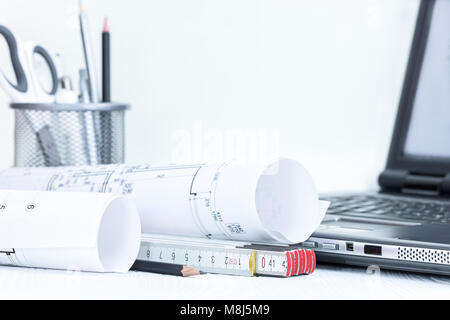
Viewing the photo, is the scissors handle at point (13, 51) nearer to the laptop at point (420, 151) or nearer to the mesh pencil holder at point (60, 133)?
the mesh pencil holder at point (60, 133)

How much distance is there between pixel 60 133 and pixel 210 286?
13.9 inches

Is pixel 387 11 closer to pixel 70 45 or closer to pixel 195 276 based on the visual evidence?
pixel 70 45

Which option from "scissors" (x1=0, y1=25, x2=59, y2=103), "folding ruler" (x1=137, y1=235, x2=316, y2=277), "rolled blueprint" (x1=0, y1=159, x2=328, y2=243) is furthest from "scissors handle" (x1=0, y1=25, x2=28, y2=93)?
"folding ruler" (x1=137, y1=235, x2=316, y2=277)

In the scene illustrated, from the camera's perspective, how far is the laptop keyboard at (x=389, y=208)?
70cm

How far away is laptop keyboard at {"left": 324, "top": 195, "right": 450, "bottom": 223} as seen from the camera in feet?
2.29

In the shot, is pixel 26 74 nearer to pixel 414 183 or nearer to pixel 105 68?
pixel 105 68

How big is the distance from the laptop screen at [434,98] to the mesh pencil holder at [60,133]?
40 cm

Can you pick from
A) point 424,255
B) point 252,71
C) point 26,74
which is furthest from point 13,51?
point 424,255

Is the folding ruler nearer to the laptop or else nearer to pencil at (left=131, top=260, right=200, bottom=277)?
pencil at (left=131, top=260, right=200, bottom=277)

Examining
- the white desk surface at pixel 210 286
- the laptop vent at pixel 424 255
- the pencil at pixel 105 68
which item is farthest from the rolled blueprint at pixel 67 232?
the pencil at pixel 105 68

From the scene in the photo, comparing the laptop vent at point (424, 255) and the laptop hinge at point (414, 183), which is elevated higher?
the laptop vent at point (424, 255)

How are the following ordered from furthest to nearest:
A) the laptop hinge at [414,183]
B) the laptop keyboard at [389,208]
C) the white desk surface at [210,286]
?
the laptop hinge at [414,183], the laptop keyboard at [389,208], the white desk surface at [210,286]

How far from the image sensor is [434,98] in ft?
3.16

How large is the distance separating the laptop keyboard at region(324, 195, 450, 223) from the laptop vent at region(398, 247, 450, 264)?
0.46 ft
